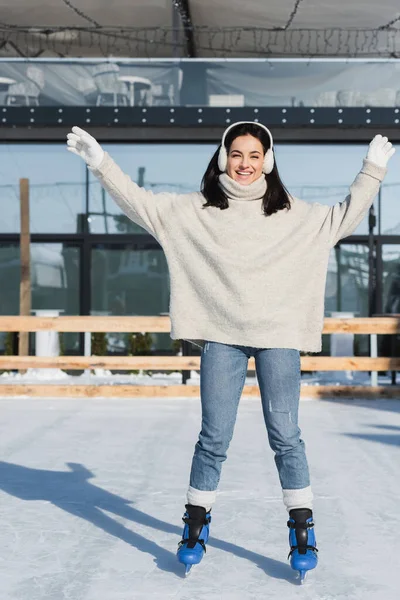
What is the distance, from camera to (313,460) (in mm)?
5992

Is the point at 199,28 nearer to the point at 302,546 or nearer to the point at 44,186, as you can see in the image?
the point at 44,186

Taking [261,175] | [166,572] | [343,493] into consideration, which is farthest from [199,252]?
[343,493]

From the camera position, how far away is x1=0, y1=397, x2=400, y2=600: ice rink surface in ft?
10.5

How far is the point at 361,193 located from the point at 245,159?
0.44 metres

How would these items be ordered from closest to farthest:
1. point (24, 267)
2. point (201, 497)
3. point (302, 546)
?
point (302, 546) → point (201, 497) → point (24, 267)

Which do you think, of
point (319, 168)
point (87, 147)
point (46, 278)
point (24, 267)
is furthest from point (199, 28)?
point (87, 147)

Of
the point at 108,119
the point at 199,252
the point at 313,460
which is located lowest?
the point at 313,460

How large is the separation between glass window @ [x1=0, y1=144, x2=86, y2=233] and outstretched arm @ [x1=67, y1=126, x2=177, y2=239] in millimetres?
11971

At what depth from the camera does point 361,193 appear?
10.6 ft

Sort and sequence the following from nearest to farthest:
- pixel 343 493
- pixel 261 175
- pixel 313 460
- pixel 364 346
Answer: pixel 261 175, pixel 343 493, pixel 313 460, pixel 364 346

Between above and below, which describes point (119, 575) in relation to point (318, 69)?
below

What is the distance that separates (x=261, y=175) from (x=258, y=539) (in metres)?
1.60

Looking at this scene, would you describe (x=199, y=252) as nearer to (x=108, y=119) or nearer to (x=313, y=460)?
(x=313, y=460)

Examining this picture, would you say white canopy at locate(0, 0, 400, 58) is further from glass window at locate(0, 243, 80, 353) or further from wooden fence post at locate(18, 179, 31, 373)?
wooden fence post at locate(18, 179, 31, 373)
